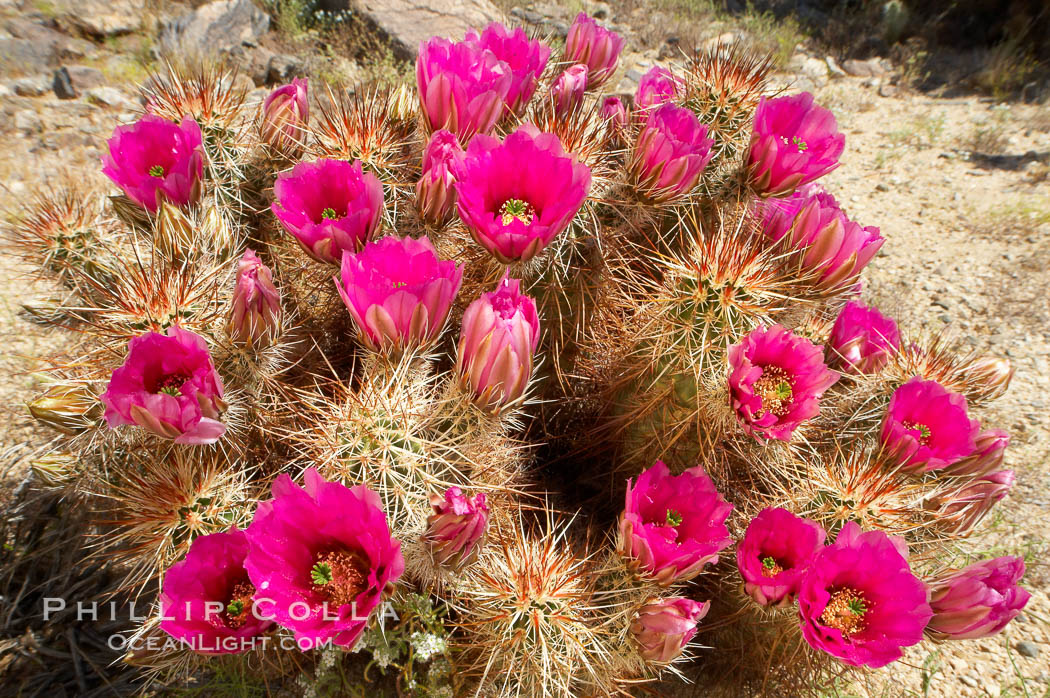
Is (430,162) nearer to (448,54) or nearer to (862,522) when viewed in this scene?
(448,54)

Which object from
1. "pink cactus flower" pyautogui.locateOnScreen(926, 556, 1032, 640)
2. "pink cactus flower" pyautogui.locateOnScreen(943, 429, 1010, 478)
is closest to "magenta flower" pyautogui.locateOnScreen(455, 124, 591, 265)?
"pink cactus flower" pyautogui.locateOnScreen(926, 556, 1032, 640)

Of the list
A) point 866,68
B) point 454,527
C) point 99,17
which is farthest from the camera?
point 866,68

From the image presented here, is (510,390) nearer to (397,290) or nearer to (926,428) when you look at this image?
(397,290)

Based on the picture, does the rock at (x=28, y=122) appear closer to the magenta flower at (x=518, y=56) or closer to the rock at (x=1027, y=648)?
the magenta flower at (x=518, y=56)

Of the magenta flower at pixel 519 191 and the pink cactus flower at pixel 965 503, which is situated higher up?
the magenta flower at pixel 519 191

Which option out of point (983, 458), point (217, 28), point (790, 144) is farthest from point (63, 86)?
point (983, 458)

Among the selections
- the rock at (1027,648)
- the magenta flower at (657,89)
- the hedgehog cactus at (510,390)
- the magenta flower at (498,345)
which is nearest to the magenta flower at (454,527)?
the hedgehog cactus at (510,390)
